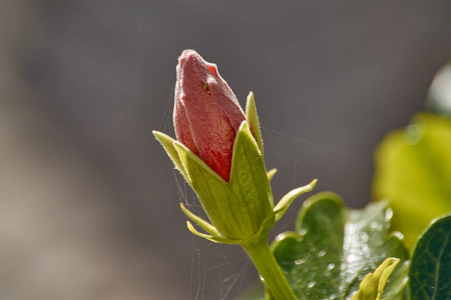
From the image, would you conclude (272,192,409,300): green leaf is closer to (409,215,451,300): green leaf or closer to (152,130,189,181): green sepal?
(409,215,451,300): green leaf

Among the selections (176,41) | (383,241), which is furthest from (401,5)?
(383,241)

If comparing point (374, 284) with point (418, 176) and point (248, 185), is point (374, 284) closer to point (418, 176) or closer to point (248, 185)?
point (248, 185)

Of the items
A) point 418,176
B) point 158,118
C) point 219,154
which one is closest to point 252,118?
point 219,154

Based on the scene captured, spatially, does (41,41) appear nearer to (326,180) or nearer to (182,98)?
(326,180)

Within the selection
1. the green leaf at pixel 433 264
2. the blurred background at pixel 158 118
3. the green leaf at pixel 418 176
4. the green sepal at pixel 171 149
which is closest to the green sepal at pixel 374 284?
the green leaf at pixel 433 264

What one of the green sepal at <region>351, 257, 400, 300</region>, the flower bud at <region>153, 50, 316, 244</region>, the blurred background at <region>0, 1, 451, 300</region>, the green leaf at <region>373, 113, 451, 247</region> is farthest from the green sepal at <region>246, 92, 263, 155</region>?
the blurred background at <region>0, 1, 451, 300</region>

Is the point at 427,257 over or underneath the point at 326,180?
over
